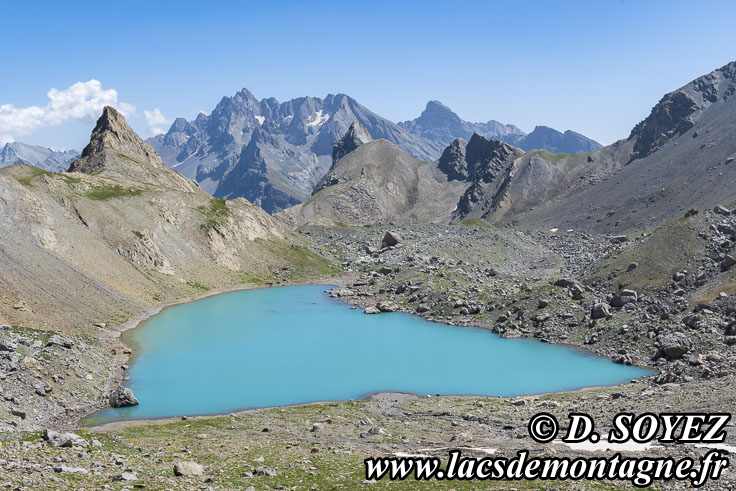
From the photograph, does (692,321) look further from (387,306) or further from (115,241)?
(115,241)

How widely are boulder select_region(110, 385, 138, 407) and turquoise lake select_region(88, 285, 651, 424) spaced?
70 cm

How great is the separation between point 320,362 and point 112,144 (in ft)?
450

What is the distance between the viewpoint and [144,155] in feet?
619

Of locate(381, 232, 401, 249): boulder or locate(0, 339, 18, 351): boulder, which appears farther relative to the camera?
locate(381, 232, 401, 249): boulder

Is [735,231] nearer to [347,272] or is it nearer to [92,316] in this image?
[347,272]

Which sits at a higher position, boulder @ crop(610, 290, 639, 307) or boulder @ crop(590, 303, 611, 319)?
boulder @ crop(610, 290, 639, 307)

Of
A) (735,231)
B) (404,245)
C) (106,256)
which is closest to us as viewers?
(735,231)

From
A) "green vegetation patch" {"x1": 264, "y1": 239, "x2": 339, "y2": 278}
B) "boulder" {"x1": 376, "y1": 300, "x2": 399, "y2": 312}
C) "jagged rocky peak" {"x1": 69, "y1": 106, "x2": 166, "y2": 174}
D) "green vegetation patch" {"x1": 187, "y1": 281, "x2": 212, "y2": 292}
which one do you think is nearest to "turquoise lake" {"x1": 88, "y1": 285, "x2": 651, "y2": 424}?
"boulder" {"x1": 376, "y1": 300, "x2": 399, "y2": 312}

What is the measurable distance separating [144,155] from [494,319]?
145389mm

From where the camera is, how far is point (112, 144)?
177 metres

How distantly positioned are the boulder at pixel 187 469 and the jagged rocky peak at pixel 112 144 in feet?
507

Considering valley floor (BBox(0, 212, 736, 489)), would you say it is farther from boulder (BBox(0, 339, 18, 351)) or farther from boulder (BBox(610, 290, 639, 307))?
boulder (BBox(0, 339, 18, 351))

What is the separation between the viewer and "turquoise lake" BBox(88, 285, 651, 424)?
58688 millimetres

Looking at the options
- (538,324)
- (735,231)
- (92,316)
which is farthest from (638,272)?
(92,316)
